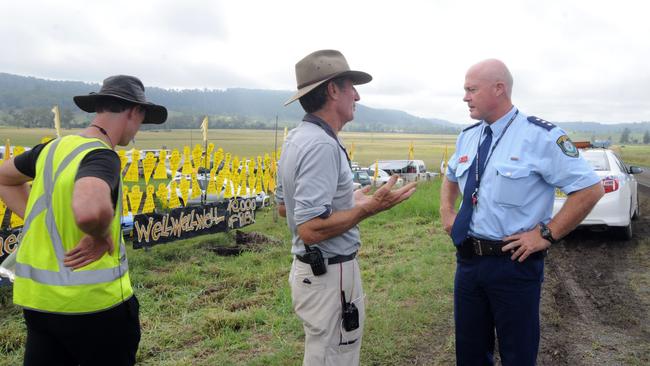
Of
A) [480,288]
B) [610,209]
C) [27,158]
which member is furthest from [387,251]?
[27,158]

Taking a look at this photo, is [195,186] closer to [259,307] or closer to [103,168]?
[259,307]

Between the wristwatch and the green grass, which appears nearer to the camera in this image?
the wristwatch

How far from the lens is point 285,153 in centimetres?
206

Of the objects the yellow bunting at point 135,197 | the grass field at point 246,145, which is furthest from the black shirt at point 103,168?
the grass field at point 246,145

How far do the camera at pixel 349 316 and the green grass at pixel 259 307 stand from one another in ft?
4.53

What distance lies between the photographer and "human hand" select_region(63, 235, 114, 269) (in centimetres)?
176

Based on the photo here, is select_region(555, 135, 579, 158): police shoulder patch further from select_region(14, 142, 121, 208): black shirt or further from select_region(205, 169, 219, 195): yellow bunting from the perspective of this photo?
select_region(205, 169, 219, 195): yellow bunting

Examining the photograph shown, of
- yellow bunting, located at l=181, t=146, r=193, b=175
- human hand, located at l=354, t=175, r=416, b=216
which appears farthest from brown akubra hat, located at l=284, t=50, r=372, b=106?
yellow bunting, located at l=181, t=146, r=193, b=175

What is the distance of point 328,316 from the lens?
2.04m

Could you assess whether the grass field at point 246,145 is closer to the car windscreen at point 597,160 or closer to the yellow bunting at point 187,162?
the yellow bunting at point 187,162

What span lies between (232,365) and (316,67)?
2.31m

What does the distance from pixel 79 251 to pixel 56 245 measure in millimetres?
112

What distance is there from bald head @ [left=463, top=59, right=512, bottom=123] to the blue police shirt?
0.26ft

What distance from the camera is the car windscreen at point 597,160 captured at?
6918 millimetres
